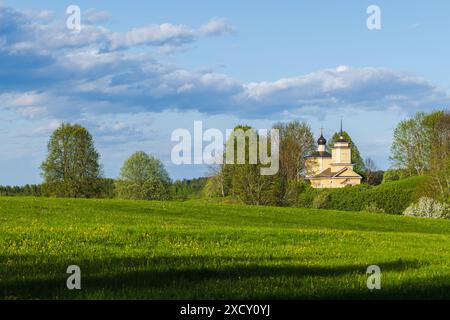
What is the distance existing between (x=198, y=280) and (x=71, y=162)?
274 ft

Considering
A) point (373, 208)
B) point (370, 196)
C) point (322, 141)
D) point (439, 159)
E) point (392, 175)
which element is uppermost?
point (322, 141)

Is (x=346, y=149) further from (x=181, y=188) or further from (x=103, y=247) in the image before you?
(x=103, y=247)

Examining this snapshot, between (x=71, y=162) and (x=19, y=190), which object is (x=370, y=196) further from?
(x=19, y=190)

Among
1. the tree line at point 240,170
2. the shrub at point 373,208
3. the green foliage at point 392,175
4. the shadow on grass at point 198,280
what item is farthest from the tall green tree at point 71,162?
the shadow on grass at point 198,280

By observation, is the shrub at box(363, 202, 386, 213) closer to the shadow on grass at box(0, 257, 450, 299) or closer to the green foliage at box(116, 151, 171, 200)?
the green foliage at box(116, 151, 171, 200)

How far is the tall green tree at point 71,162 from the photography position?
95.4m

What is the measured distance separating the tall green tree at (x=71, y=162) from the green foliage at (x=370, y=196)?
31.3m

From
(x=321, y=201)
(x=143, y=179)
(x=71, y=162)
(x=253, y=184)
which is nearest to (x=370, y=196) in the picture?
(x=321, y=201)

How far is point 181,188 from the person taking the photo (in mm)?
183375

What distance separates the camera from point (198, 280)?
15.6m

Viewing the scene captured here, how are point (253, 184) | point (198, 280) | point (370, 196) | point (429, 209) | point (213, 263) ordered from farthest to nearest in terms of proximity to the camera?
point (370, 196), point (253, 184), point (429, 209), point (213, 263), point (198, 280)

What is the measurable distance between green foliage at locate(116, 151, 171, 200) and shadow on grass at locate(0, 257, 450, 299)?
9096 cm
